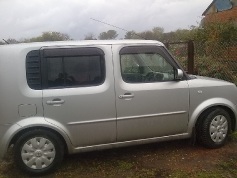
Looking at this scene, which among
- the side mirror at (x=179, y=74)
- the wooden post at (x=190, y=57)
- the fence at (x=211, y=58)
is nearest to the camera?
the side mirror at (x=179, y=74)

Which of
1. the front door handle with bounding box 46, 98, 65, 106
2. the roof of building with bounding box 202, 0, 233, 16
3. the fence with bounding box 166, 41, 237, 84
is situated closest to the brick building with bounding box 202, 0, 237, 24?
the roof of building with bounding box 202, 0, 233, 16

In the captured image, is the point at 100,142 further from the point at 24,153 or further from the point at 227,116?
the point at 227,116

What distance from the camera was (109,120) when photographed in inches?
184

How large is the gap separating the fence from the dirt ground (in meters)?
4.02

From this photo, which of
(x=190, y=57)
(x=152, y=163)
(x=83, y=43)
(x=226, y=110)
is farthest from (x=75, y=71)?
(x=190, y=57)

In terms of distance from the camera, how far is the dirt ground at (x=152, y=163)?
4.49m

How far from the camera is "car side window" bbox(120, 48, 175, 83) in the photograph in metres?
4.82

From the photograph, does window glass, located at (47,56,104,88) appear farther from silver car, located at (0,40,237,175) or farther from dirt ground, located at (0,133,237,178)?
dirt ground, located at (0,133,237,178)

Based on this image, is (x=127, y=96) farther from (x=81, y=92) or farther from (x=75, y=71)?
(x=75, y=71)

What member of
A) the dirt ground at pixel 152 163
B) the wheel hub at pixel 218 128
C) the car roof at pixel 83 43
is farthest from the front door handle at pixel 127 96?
the wheel hub at pixel 218 128

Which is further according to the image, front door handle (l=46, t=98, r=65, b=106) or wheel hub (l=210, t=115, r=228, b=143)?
wheel hub (l=210, t=115, r=228, b=143)

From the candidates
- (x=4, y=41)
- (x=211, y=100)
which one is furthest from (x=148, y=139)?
(x=4, y=41)

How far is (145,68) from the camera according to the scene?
16.4 ft

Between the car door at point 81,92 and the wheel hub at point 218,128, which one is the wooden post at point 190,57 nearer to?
the wheel hub at point 218,128
